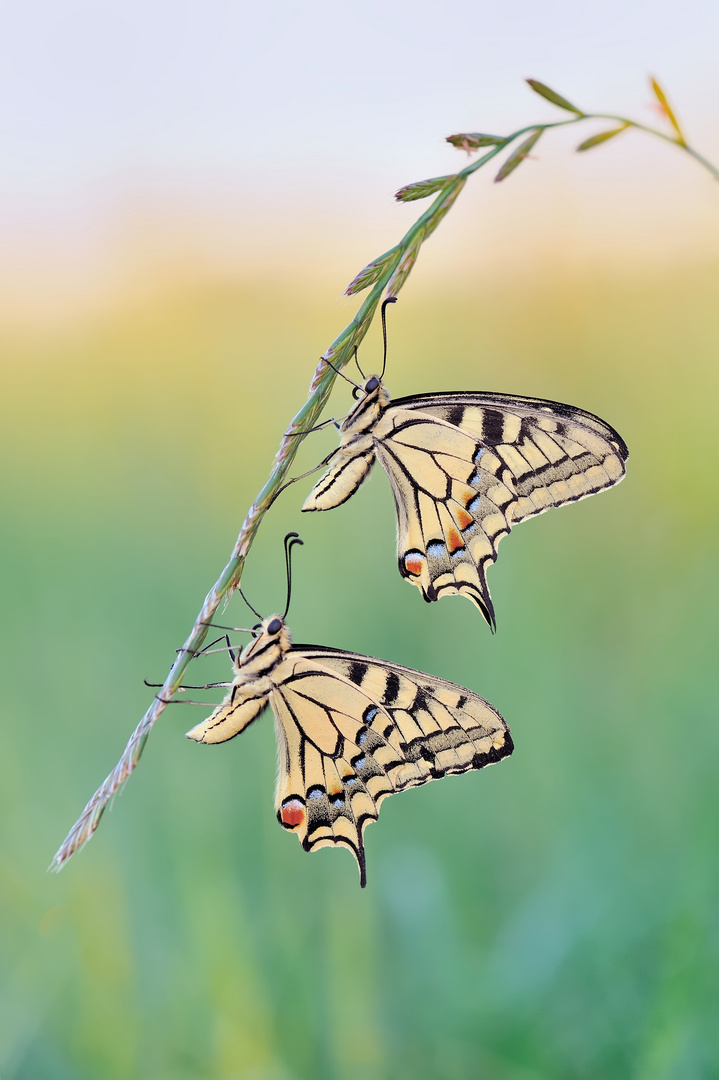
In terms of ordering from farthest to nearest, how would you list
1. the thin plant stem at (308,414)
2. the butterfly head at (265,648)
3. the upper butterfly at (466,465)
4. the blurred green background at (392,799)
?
1. the blurred green background at (392,799)
2. the upper butterfly at (466,465)
3. the butterfly head at (265,648)
4. the thin plant stem at (308,414)

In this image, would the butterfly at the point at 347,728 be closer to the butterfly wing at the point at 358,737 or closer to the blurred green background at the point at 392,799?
the butterfly wing at the point at 358,737

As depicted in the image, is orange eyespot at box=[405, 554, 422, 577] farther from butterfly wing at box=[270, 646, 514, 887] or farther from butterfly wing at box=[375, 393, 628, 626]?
butterfly wing at box=[270, 646, 514, 887]

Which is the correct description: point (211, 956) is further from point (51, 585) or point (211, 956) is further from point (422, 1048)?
point (51, 585)

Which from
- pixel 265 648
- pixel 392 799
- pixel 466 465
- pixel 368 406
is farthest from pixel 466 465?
pixel 392 799

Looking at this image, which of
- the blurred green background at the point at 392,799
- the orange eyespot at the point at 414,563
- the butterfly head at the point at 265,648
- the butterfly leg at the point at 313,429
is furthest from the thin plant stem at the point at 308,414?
the blurred green background at the point at 392,799

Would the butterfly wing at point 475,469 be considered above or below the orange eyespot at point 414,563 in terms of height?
above

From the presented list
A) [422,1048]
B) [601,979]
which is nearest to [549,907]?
[601,979]
